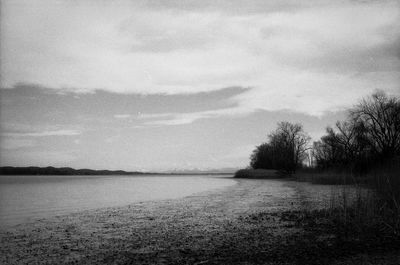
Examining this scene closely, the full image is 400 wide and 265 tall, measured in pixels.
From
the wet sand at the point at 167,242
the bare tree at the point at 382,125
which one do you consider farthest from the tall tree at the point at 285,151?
the wet sand at the point at 167,242

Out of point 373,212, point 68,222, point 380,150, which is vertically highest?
point 380,150

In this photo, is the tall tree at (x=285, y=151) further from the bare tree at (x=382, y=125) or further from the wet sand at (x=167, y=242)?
the wet sand at (x=167, y=242)

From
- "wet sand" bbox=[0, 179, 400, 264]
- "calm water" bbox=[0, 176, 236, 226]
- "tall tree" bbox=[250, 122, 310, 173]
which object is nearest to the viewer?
"wet sand" bbox=[0, 179, 400, 264]

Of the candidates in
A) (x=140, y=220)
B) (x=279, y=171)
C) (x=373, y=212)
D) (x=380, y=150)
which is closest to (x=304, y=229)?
(x=373, y=212)

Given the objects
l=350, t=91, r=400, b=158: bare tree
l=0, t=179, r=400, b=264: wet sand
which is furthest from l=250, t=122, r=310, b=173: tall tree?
l=0, t=179, r=400, b=264: wet sand

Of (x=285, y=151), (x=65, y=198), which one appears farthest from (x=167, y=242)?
(x=285, y=151)

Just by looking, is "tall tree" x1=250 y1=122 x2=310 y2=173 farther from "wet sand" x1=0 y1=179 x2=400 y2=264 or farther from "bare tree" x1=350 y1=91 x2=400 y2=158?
"wet sand" x1=0 y1=179 x2=400 y2=264

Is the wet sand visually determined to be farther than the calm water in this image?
No

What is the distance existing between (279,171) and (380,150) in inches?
1575

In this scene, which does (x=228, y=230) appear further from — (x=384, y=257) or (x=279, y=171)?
(x=279, y=171)

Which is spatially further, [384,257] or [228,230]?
[228,230]

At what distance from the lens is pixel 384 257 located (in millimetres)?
8078

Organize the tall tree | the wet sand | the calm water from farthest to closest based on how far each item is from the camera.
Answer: the tall tree → the calm water → the wet sand

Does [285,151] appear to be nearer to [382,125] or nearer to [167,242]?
[382,125]
